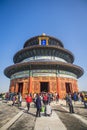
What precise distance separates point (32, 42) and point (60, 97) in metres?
14.0

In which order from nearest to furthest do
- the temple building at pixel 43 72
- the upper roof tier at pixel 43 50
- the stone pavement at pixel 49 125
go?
1. the stone pavement at pixel 49 125
2. the temple building at pixel 43 72
3. the upper roof tier at pixel 43 50

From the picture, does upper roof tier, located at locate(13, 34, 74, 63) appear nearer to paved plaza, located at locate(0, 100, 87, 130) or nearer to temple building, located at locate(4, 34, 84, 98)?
temple building, located at locate(4, 34, 84, 98)

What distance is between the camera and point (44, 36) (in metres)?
24.7

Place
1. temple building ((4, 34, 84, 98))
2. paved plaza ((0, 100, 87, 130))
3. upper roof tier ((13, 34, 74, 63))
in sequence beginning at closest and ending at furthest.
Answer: paved plaza ((0, 100, 87, 130)) → temple building ((4, 34, 84, 98)) → upper roof tier ((13, 34, 74, 63))

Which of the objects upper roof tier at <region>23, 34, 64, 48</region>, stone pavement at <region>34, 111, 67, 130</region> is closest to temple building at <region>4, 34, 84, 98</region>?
upper roof tier at <region>23, 34, 64, 48</region>

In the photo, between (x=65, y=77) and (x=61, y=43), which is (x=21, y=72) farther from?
(x=61, y=43)

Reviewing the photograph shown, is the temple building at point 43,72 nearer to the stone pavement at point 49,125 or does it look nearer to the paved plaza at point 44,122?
the paved plaza at point 44,122

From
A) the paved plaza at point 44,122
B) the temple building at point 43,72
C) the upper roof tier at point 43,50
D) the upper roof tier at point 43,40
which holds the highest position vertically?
the upper roof tier at point 43,40

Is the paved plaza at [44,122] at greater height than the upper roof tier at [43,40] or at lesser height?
lesser

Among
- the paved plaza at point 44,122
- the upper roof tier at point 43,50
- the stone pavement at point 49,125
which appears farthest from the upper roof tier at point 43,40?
the stone pavement at point 49,125

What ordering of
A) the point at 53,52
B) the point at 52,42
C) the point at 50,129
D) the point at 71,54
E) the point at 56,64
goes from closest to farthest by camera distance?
the point at 50,129 → the point at 56,64 → the point at 53,52 → the point at 71,54 → the point at 52,42

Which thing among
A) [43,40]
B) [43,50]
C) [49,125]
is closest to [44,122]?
[49,125]

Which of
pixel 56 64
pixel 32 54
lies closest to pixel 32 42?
pixel 32 54

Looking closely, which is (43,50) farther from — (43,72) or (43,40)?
(43,72)
